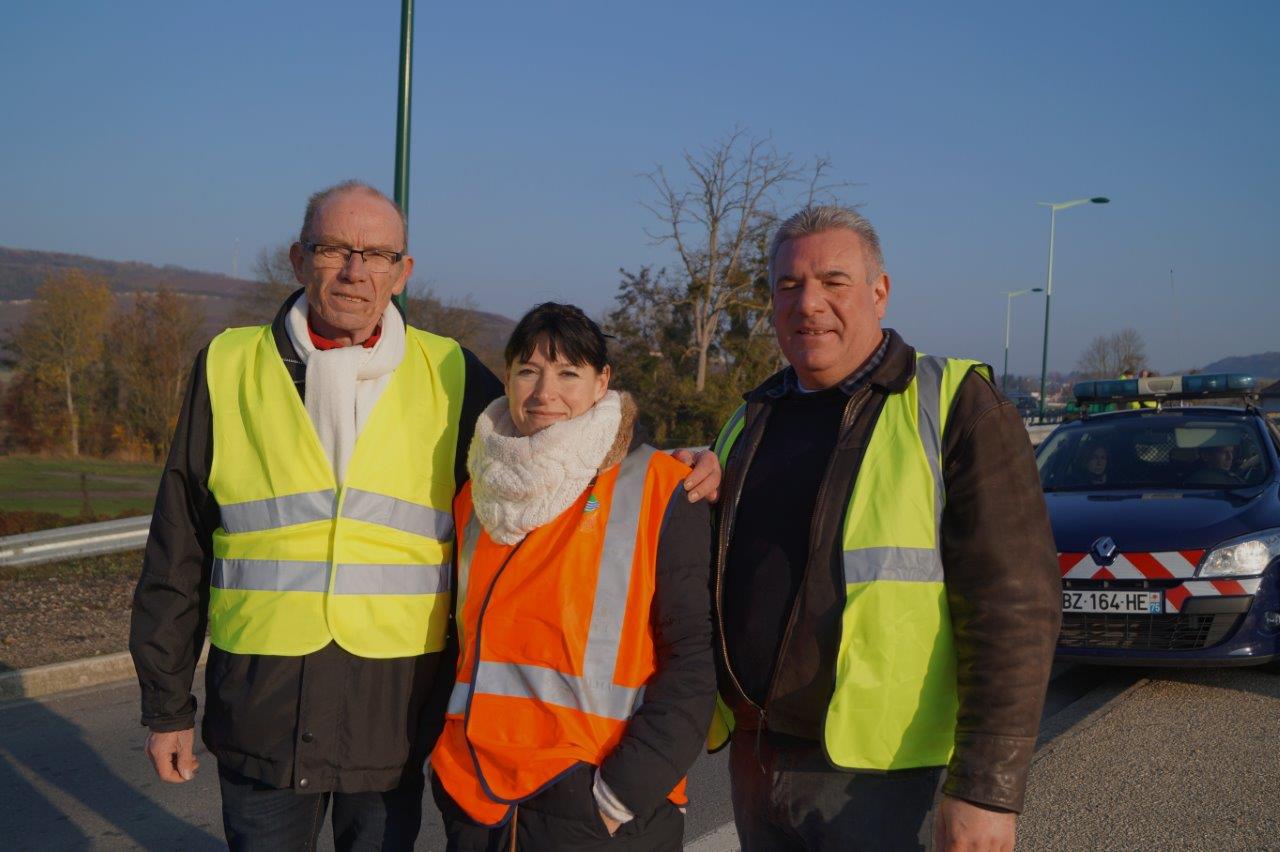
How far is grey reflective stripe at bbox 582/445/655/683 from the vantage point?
2.31 meters

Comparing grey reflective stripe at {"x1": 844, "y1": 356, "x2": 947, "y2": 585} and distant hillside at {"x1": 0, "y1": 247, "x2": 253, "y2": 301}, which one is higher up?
distant hillside at {"x1": 0, "y1": 247, "x2": 253, "y2": 301}

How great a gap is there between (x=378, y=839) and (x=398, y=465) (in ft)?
3.15

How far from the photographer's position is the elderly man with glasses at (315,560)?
2.62 meters

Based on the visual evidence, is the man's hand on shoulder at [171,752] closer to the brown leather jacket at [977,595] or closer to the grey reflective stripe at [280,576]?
the grey reflective stripe at [280,576]

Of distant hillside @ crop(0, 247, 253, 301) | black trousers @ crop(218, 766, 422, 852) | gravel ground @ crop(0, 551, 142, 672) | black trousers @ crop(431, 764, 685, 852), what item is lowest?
gravel ground @ crop(0, 551, 142, 672)

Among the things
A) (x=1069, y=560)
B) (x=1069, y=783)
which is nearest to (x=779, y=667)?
(x=1069, y=783)

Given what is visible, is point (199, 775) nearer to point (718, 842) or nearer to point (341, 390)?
point (718, 842)

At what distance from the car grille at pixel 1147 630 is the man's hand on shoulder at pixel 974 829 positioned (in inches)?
164

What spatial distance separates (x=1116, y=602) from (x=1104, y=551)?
31cm

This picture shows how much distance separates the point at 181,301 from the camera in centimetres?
4588

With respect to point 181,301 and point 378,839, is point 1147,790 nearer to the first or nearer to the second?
point 378,839

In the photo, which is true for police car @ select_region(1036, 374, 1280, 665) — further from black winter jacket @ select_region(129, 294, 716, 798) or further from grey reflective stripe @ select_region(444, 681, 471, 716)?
grey reflective stripe @ select_region(444, 681, 471, 716)

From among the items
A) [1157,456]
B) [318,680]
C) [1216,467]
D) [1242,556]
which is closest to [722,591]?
[318,680]

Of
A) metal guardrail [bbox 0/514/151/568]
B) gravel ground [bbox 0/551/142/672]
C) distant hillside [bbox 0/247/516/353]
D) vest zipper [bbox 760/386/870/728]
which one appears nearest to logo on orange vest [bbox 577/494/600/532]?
vest zipper [bbox 760/386/870/728]
